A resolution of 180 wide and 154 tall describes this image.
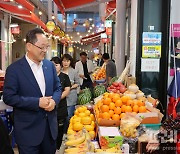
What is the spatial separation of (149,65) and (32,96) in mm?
3369

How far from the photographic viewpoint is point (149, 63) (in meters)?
5.82

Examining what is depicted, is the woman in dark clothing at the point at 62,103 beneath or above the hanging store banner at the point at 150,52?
beneath

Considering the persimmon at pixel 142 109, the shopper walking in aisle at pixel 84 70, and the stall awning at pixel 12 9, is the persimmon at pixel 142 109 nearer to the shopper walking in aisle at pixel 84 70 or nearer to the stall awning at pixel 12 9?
the shopper walking in aisle at pixel 84 70

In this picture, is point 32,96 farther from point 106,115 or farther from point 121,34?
point 121,34

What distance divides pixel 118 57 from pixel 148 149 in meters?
6.70

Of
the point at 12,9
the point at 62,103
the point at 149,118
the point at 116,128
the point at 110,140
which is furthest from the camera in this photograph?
the point at 12,9

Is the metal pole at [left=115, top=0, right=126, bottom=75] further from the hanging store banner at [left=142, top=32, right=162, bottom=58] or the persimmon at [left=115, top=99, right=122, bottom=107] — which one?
the persimmon at [left=115, top=99, right=122, bottom=107]

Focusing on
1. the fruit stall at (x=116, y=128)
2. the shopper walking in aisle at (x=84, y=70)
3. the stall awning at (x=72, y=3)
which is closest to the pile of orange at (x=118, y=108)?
the fruit stall at (x=116, y=128)

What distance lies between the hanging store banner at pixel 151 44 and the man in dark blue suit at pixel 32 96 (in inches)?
122

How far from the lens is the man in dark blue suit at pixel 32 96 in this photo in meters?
2.94

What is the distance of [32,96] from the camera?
119 inches

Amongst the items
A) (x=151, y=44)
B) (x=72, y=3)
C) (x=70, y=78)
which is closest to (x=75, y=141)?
(x=70, y=78)

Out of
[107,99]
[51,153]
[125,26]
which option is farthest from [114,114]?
[125,26]

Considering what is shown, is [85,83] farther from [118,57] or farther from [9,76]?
[9,76]
